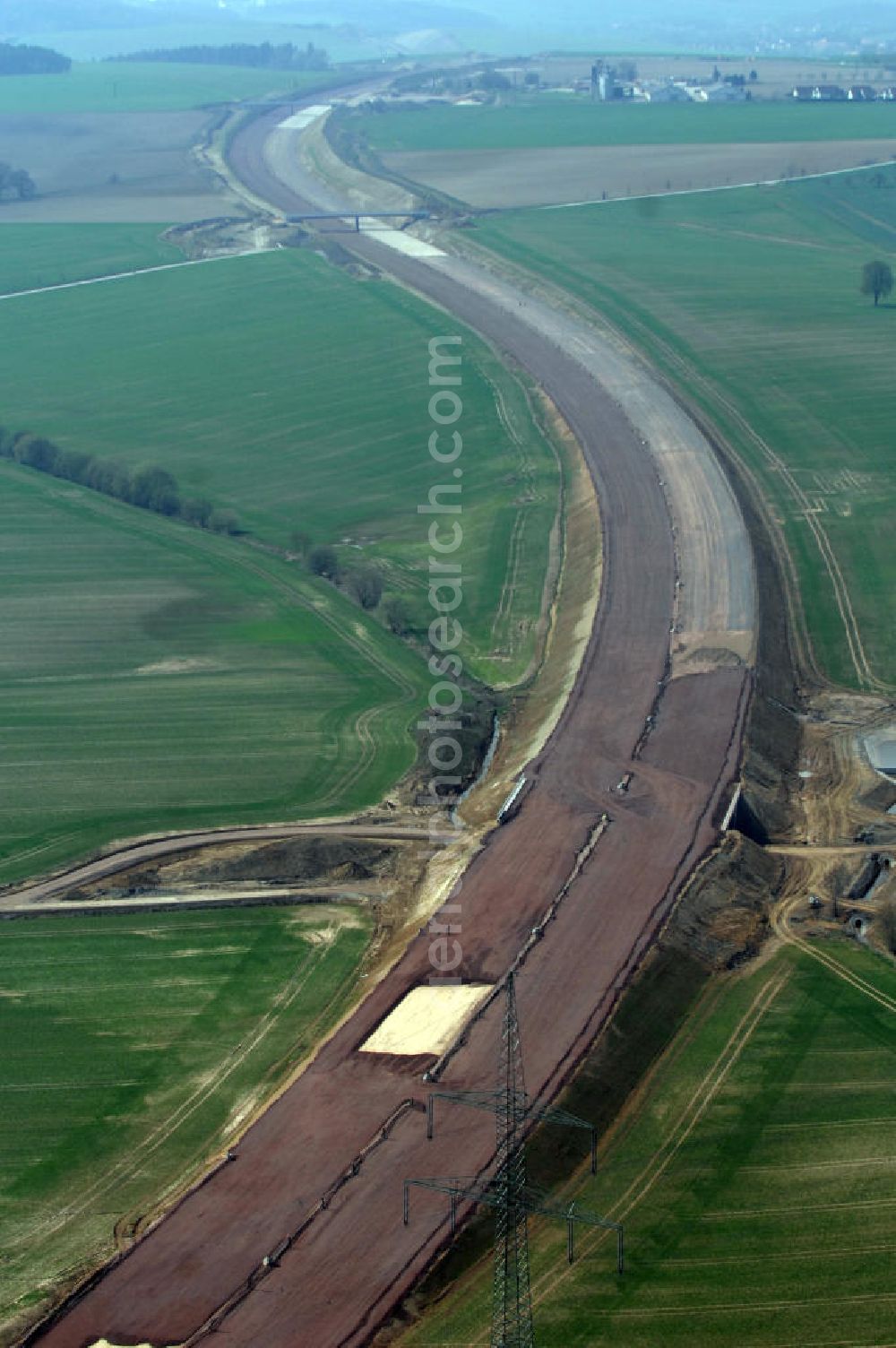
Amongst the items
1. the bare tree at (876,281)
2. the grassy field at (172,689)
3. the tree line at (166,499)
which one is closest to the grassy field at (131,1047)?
the grassy field at (172,689)

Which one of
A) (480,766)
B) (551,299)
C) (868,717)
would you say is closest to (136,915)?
(480,766)

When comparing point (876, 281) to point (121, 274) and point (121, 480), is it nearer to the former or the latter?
point (121, 480)

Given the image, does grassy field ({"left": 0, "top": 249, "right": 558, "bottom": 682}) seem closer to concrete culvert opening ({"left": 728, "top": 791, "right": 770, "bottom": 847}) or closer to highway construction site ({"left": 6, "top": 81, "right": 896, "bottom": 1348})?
highway construction site ({"left": 6, "top": 81, "right": 896, "bottom": 1348})

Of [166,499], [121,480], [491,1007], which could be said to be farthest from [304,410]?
[491,1007]

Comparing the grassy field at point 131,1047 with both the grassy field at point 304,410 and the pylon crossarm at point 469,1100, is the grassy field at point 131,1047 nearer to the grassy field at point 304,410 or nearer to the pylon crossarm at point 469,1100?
the pylon crossarm at point 469,1100

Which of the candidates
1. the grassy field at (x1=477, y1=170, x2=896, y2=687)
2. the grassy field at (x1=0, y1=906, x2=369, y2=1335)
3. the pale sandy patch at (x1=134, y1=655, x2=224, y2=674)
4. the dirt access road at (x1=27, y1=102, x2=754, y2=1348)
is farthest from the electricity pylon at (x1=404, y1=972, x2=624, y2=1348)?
the grassy field at (x1=477, y1=170, x2=896, y2=687)

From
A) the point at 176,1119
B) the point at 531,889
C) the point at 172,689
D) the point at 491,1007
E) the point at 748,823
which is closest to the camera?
the point at 176,1119
